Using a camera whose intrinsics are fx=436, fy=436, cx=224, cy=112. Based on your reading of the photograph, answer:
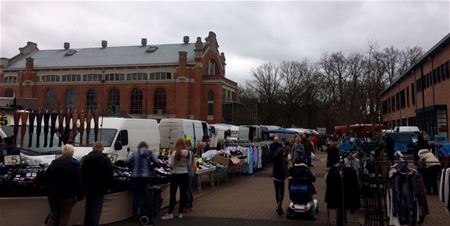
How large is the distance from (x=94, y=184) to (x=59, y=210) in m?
0.85

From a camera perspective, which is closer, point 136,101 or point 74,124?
point 74,124

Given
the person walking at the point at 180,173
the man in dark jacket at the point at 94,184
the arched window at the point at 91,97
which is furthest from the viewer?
the arched window at the point at 91,97

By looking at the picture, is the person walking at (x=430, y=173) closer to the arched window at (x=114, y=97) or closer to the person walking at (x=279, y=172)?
the person walking at (x=279, y=172)

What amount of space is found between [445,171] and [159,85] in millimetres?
71139

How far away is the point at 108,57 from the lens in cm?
8344

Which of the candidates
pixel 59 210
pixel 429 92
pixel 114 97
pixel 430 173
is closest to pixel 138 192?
pixel 59 210

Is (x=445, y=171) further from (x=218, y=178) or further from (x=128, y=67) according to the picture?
(x=128, y=67)

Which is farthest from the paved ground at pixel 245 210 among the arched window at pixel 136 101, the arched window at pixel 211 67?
the arched window at pixel 211 67

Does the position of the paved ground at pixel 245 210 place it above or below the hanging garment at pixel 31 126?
below

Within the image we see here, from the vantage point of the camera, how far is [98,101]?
263ft

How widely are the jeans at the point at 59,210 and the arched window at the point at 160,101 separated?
69.4m

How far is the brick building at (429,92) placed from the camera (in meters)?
28.4

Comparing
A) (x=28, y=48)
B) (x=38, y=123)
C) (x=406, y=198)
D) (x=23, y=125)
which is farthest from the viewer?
(x=28, y=48)

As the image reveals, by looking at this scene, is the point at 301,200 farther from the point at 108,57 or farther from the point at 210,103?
the point at 108,57
